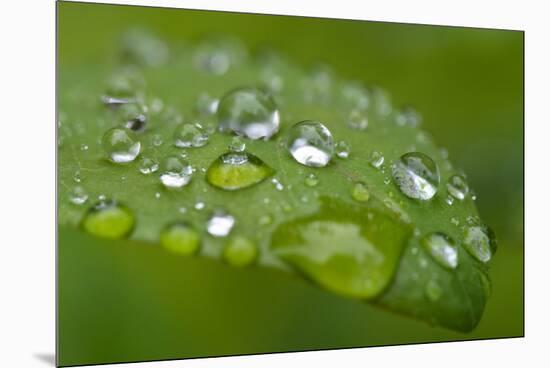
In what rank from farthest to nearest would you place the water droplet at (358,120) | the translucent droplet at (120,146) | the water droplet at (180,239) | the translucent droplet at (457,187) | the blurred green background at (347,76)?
the blurred green background at (347,76) → the water droplet at (358,120) → the translucent droplet at (457,187) → the translucent droplet at (120,146) → the water droplet at (180,239)

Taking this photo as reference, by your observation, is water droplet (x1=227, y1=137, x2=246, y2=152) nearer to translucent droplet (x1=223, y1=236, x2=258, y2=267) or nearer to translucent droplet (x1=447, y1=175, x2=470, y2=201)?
translucent droplet (x1=223, y1=236, x2=258, y2=267)

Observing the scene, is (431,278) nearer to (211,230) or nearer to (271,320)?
(211,230)

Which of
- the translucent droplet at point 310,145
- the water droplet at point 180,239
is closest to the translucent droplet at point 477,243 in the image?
the translucent droplet at point 310,145

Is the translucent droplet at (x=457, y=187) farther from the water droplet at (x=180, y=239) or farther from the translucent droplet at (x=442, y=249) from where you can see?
the water droplet at (x=180, y=239)

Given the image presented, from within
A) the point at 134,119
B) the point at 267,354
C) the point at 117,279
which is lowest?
the point at 267,354

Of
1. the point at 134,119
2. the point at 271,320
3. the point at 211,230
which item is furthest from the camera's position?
the point at 271,320
